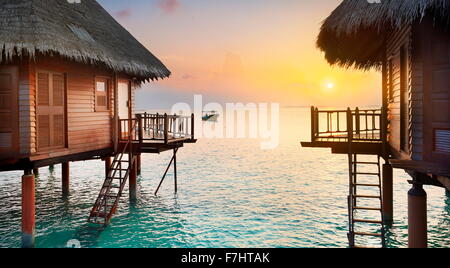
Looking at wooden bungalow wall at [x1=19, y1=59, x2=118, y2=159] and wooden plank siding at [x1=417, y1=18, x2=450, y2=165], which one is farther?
wooden bungalow wall at [x1=19, y1=59, x2=118, y2=159]

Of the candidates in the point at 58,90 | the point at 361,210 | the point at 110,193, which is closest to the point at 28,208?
the point at 58,90

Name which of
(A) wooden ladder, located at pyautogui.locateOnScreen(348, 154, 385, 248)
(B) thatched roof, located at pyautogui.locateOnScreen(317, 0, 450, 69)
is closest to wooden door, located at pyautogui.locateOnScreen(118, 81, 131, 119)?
(B) thatched roof, located at pyautogui.locateOnScreen(317, 0, 450, 69)

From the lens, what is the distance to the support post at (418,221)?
7.46 meters

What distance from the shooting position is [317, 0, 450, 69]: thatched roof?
763cm

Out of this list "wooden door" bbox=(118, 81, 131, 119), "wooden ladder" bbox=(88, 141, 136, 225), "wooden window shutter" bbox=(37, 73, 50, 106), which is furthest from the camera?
"wooden door" bbox=(118, 81, 131, 119)

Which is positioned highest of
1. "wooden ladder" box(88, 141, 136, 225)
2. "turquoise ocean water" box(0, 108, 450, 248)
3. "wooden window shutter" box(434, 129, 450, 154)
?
"wooden window shutter" box(434, 129, 450, 154)

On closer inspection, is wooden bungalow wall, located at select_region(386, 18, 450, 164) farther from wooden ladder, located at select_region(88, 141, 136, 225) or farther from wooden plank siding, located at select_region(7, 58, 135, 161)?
wooden plank siding, located at select_region(7, 58, 135, 161)

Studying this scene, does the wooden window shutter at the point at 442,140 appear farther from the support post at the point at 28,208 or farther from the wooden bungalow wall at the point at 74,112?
the support post at the point at 28,208

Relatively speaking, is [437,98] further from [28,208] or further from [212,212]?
[28,208]

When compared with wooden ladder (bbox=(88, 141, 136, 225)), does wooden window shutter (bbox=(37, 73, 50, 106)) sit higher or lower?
higher

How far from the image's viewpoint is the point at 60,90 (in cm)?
1144

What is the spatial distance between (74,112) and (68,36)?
8.33ft

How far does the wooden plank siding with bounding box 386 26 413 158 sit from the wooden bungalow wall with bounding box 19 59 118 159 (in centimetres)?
1029

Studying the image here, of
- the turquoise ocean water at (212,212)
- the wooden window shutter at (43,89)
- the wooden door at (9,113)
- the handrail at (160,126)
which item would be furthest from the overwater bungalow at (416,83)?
the wooden door at (9,113)
